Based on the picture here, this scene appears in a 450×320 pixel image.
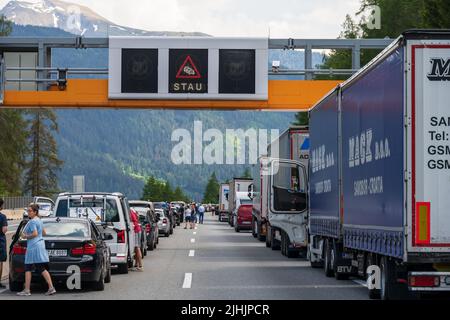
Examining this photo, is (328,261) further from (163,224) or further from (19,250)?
(163,224)

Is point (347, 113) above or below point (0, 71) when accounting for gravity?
below

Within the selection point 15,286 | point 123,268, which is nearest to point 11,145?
point 123,268

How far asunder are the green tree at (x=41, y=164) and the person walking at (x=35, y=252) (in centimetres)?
12424

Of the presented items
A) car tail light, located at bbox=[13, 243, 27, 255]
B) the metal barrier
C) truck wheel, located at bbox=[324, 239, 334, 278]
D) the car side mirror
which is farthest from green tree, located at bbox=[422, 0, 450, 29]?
the metal barrier

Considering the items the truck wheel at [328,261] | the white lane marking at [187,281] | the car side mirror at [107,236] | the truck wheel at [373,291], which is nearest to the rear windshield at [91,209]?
the car side mirror at [107,236]

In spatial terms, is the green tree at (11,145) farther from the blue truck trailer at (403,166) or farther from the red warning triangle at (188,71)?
the blue truck trailer at (403,166)

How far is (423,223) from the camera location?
45.8ft

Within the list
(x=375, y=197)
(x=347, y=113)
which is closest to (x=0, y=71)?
(x=347, y=113)

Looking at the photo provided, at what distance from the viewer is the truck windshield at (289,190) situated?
2883 cm
